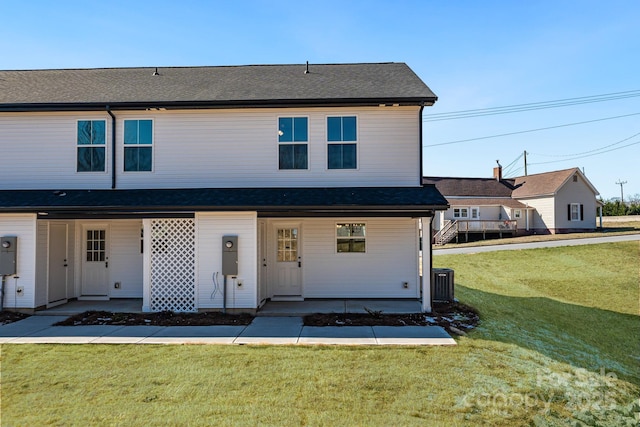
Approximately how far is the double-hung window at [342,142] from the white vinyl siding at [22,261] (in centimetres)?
792

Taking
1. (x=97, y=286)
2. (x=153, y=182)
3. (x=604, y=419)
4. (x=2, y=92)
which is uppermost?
(x=2, y=92)

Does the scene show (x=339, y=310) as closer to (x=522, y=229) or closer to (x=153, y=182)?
(x=153, y=182)

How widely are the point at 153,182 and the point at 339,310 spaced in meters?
6.33

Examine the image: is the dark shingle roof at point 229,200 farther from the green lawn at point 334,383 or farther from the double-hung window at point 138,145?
the green lawn at point 334,383

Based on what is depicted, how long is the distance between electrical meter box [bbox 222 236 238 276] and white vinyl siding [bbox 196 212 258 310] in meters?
0.17

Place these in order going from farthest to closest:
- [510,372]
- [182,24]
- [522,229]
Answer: [522,229]
[182,24]
[510,372]

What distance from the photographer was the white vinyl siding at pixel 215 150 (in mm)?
10586

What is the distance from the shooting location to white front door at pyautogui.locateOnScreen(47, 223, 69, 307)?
10.2 meters

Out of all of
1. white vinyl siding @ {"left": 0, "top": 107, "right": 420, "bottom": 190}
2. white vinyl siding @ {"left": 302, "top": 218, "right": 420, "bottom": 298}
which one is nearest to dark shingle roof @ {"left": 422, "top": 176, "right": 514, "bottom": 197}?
white vinyl siding @ {"left": 302, "top": 218, "right": 420, "bottom": 298}

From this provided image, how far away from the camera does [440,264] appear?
1905cm

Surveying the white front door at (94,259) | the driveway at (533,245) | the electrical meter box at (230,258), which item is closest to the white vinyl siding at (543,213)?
the driveway at (533,245)

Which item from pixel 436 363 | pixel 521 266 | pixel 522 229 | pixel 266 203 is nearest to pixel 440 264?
pixel 521 266

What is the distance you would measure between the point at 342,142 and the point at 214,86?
14.7 feet

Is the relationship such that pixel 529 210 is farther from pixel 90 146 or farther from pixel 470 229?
pixel 90 146
